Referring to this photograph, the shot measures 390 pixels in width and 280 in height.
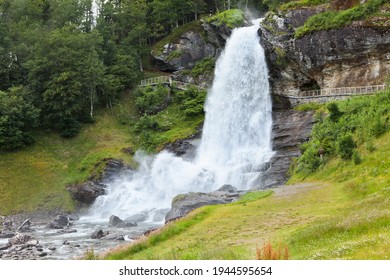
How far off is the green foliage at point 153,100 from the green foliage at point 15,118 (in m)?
12.3

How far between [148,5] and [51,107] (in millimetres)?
26909

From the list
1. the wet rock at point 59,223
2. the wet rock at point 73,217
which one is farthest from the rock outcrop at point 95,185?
the wet rock at point 59,223

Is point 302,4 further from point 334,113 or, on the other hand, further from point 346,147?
point 346,147

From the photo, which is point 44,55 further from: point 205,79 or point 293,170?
point 293,170

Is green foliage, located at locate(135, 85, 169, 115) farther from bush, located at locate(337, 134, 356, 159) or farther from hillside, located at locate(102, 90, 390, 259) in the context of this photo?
bush, located at locate(337, 134, 356, 159)

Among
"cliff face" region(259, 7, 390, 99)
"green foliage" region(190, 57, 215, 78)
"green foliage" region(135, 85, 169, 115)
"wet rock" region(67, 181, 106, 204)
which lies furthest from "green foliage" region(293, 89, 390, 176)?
"green foliage" region(190, 57, 215, 78)

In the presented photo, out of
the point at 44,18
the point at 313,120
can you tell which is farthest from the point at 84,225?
the point at 44,18

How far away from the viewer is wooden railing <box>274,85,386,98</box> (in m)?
37.9

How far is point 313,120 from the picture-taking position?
37.9 meters

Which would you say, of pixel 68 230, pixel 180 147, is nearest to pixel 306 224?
pixel 68 230

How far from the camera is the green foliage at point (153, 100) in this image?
50688 mm

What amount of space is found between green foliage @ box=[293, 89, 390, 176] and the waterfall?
240 inches

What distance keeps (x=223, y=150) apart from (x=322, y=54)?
1363 centimetres

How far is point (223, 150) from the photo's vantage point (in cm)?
4197
